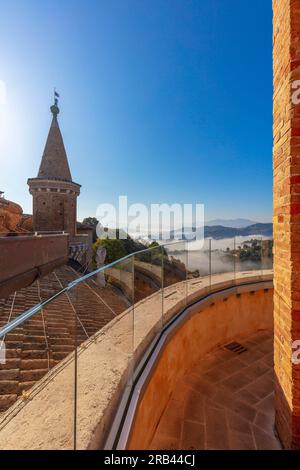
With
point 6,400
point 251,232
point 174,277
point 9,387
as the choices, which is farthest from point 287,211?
point 251,232

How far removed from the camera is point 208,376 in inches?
160

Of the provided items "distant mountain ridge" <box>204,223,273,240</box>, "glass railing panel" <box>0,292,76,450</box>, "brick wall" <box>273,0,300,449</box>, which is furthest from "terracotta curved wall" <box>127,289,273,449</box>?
"distant mountain ridge" <box>204,223,273,240</box>

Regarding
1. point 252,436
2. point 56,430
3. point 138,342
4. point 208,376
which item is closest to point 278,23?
point 138,342

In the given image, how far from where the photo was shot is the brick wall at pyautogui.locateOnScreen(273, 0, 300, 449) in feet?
6.96

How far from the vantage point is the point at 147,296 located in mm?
4078

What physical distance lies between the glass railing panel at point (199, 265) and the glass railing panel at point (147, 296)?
129 cm

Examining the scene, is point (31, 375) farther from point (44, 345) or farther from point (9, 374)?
point (44, 345)

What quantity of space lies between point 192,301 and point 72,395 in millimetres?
3479

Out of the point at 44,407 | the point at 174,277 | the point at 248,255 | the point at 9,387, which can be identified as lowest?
the point at 9,387

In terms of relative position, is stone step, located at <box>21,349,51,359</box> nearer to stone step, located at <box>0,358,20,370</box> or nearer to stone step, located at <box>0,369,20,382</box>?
stone step, located at <box>0,358,20,370</box>

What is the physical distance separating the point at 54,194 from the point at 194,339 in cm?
2008

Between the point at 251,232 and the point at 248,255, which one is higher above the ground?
the point at 251,232

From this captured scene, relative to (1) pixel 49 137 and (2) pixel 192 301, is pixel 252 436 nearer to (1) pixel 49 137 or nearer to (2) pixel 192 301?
(2) pixel 192 301

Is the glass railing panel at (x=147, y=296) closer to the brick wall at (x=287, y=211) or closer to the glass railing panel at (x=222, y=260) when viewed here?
the brick wall at (x=287, y=211)
